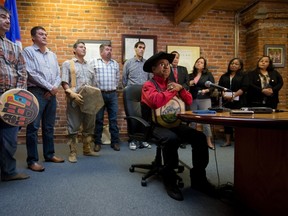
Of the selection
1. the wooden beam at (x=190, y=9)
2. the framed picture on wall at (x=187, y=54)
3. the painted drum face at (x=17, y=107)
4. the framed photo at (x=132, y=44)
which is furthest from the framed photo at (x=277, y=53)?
the painted drum face at (x=17, y=107)

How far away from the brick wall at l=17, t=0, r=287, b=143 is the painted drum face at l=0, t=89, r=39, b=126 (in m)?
2.52

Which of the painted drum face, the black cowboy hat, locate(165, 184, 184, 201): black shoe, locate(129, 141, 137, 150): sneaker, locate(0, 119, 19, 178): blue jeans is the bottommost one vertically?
locate(129, 141, 137, 150): sneaker

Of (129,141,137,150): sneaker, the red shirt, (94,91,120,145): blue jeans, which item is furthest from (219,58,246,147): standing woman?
the red shirt

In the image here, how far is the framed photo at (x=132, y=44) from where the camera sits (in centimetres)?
486

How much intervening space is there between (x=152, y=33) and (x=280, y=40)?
104 inches

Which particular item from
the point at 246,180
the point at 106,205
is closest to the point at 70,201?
the point at 106,205

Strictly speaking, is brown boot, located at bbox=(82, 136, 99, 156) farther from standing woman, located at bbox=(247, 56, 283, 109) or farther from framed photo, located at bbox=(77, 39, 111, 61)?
A: standing woman, located at bbox=(247, 56, 283, 109)

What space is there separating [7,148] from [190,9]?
3.53 m

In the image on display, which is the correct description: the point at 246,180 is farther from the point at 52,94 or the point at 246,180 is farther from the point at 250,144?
the point at 52,94

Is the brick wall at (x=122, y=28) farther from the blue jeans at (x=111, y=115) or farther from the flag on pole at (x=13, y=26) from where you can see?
the flag on pole at (x=13, y=26)

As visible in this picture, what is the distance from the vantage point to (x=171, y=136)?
2.04 m

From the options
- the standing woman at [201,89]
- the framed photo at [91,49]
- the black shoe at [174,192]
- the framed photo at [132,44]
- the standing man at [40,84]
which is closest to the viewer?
the black shoe at [174,192]

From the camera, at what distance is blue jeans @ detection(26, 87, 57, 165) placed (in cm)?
279

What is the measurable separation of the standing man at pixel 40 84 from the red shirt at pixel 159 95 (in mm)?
1258
